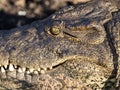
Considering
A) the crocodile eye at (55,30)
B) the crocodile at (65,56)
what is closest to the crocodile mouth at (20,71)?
the crocodile at (65,56)

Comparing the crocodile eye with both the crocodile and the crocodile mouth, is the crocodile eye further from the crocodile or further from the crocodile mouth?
the crocodile mouth

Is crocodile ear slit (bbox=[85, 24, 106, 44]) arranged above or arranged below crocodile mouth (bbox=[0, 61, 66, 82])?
above

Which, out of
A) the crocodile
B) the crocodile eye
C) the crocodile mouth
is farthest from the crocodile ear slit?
the crocodile mouth

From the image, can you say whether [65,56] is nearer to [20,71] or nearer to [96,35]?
[96,35]

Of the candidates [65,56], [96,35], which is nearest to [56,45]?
[65,56]

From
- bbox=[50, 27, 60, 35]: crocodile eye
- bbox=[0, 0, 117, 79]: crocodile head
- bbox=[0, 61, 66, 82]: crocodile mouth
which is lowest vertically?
bbox=[0, 61, 66, 82]: crocodile mouth

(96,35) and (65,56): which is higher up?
(96,35)

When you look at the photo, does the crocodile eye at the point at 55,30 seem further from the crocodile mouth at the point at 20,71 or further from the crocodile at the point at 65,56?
the crocodile mouth at the point at 20,71

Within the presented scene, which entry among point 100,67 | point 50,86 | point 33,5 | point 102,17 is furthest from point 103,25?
point 33,5
